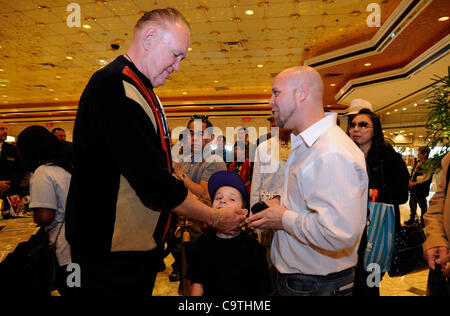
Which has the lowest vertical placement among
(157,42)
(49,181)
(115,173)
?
(49,181)

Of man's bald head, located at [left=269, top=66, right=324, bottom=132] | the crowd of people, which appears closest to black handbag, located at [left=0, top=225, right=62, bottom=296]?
the crowd of people

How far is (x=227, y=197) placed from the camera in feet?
6.45

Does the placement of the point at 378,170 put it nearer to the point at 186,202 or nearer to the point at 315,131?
the point at 315,131

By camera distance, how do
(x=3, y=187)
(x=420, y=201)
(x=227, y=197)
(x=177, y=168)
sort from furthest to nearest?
(x=420, y=201) < (x=3, y=187) < (x=177, y=168) < (x=227, y=197)

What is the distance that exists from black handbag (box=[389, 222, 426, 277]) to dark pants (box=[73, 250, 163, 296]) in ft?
8.16

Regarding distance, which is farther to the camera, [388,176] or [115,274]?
[388,176]

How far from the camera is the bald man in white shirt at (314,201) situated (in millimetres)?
1203

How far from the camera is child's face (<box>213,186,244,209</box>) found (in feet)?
6.37

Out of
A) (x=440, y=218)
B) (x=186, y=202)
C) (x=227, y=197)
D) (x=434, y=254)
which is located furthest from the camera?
(x=227, y=197)

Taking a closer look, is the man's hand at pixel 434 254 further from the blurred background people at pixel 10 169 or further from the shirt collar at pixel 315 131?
the blurred background people at pixel 10 169

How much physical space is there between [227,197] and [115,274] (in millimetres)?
934

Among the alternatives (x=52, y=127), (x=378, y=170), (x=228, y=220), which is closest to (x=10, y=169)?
(x=228, y=220)

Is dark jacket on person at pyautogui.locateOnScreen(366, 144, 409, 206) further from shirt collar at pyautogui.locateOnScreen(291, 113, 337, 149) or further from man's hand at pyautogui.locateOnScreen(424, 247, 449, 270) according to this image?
shirt collar at pyautogui.locateOnScreen(291, 113, 337, 149)

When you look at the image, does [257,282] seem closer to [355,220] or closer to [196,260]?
[196,260]
